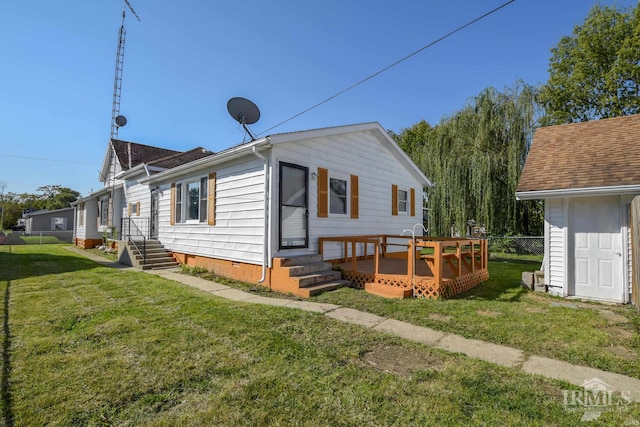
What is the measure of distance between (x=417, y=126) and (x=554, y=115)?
12.2 m

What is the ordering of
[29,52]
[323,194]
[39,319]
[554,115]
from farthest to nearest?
[554,115], [29,52], [323,194], [39,319]

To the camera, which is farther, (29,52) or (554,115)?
(554,115)

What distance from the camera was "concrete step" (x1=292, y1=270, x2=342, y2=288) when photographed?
20.7 feet

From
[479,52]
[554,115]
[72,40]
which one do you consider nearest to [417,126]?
[554,115]

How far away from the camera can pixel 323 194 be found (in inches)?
315

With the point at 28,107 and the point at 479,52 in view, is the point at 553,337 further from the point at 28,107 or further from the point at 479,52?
the point at 28,107

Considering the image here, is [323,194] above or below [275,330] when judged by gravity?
above

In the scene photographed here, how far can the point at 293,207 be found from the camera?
7.40 meters

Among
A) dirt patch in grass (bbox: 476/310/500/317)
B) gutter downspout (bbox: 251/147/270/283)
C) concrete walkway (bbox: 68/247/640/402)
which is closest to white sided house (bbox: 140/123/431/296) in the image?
gutter downspout (bbox: 251/147/270/283)

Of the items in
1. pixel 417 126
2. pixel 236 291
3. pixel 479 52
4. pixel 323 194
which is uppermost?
pixel 417 126

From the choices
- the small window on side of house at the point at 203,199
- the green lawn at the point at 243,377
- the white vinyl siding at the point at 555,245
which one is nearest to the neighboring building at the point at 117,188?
the small window on side of house at the point at 203,199

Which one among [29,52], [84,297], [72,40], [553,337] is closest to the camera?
[553,337]

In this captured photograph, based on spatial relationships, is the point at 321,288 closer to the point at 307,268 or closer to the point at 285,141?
the point at 307,268

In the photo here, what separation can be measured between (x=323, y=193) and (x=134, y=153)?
1506 centimetres
